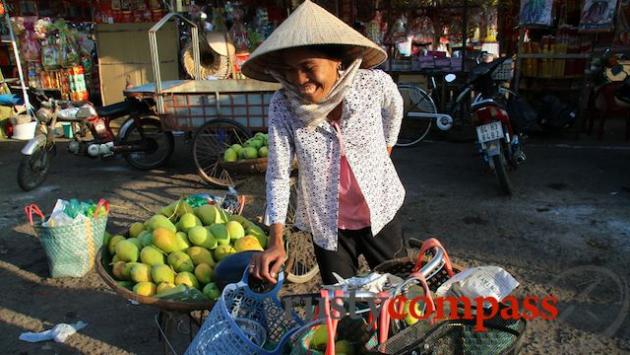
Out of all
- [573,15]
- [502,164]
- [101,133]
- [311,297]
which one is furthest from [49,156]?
[573,15]

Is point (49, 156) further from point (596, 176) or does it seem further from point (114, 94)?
point (596, 176)

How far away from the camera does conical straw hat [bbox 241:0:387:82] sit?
1587mm

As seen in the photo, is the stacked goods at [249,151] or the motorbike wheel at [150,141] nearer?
the stacked goods at [249,151]

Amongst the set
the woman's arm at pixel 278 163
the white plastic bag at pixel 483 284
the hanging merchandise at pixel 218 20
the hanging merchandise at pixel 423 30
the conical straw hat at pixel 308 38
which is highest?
the hanging merchandise at pixel 218 20

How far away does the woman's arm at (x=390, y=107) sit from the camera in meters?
1.90

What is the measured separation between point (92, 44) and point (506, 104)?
317 inches

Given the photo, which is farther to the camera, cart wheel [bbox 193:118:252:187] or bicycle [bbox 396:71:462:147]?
bicycle [bbox 396:71:462:147]

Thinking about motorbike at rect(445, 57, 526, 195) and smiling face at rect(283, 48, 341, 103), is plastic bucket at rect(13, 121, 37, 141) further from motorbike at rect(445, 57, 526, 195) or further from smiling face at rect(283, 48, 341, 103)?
smiling face at rect(283, 48, 341, 103)

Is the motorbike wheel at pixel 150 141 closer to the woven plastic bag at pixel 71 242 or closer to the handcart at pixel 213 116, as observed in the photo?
the handcart at pixel 213 116

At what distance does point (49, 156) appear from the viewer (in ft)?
20.1

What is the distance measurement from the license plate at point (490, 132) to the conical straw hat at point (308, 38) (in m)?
3.38

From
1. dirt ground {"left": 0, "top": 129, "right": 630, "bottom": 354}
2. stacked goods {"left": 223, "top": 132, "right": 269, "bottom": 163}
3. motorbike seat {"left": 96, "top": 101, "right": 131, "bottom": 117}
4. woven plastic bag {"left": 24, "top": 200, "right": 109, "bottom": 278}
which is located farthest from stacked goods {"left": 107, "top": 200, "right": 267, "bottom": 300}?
motorbike seat {"left": 96, "top": 101, "right": 131, "bottom": 117}

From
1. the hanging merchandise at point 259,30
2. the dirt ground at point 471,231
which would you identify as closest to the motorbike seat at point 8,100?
the dirt ground at point 471,231

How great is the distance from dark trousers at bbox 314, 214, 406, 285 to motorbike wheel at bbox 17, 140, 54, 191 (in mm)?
5121
